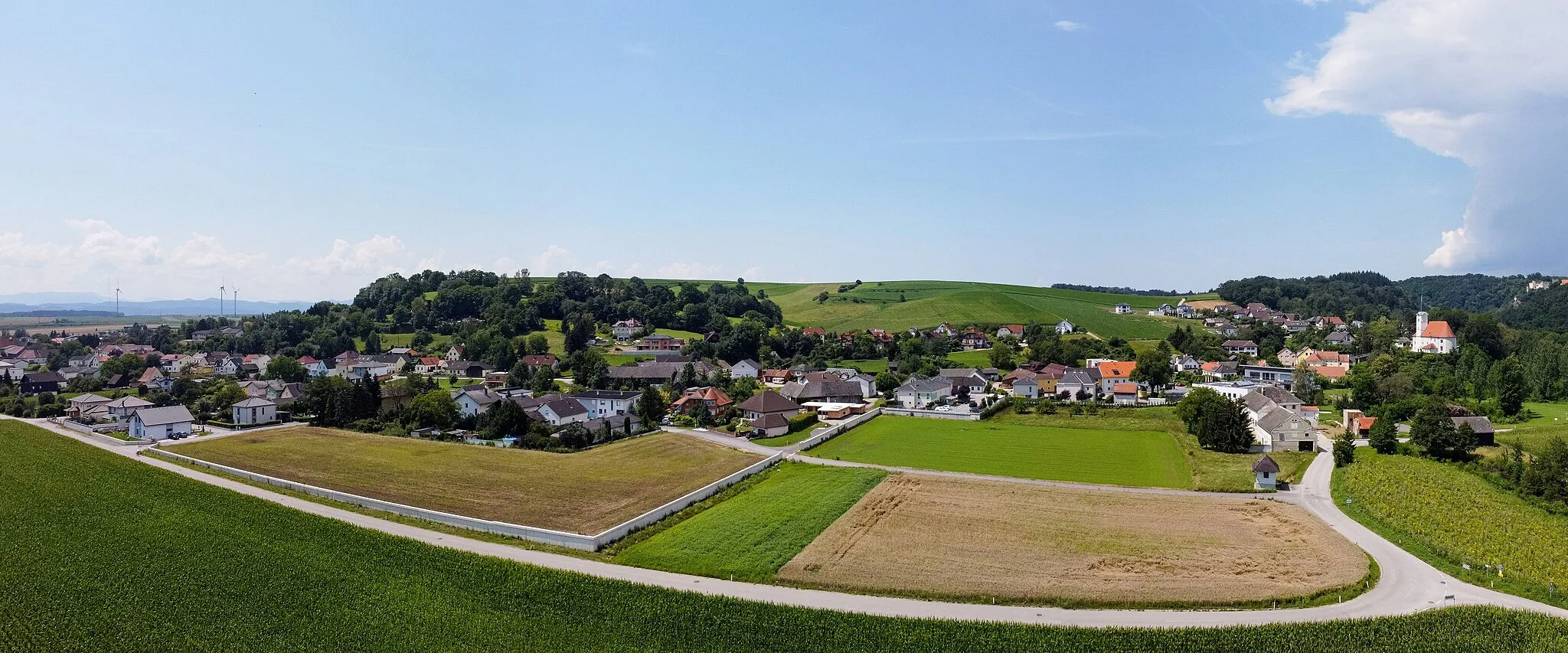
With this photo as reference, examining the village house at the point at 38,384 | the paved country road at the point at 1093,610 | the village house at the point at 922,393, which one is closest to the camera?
the paved country road at the point at 1093,610

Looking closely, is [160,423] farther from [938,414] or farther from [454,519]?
[938,414]

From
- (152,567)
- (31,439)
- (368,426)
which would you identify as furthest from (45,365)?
(152,567)

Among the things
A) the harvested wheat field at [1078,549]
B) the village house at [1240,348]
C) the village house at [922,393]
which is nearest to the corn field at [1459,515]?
the harvested wheat field at [1078,549]

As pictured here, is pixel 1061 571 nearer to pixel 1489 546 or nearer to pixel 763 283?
pixel 1489 546

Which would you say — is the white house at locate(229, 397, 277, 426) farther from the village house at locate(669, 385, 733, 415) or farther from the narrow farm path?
the narrow farm path

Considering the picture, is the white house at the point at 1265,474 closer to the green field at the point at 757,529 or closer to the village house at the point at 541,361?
the green field at the point at 757,529

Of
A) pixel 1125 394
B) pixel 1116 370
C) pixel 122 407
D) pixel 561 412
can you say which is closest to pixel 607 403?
pixel 561 412

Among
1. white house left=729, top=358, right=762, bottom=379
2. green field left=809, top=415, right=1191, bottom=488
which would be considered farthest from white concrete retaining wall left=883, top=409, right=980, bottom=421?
white house left=729, top=358, right=762, bottom=379
